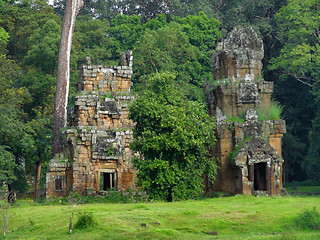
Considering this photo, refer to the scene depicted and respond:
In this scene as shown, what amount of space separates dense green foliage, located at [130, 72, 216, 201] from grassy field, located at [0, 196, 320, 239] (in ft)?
6.44

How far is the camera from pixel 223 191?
94.8ft

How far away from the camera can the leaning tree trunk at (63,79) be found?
33.8m

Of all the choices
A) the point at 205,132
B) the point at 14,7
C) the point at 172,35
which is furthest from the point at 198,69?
the point at 205,132

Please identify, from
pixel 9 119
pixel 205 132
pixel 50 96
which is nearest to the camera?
pixel 205 132

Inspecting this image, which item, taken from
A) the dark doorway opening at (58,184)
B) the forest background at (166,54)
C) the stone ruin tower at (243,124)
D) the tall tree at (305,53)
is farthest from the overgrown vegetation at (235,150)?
the tall tree at (305,53)

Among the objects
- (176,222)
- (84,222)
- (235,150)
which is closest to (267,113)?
(235,150)

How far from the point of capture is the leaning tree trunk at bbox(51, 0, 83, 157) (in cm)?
3384

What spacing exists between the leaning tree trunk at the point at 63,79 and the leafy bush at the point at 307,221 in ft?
55.2

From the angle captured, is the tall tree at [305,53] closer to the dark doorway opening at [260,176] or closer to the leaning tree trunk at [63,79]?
the dark doorway opening at [260,176]

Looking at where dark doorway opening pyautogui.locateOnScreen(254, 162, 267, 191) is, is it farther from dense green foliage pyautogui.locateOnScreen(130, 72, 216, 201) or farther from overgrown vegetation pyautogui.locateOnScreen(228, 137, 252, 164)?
dense green foliage pyautogui.locateOnScreen(130, 72, 216, 201)

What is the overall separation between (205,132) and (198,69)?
1853cm

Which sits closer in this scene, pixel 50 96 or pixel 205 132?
pixel 205 132

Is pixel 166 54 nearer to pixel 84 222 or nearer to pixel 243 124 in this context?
pixel 243 124

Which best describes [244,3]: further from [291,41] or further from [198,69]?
[198,69]
